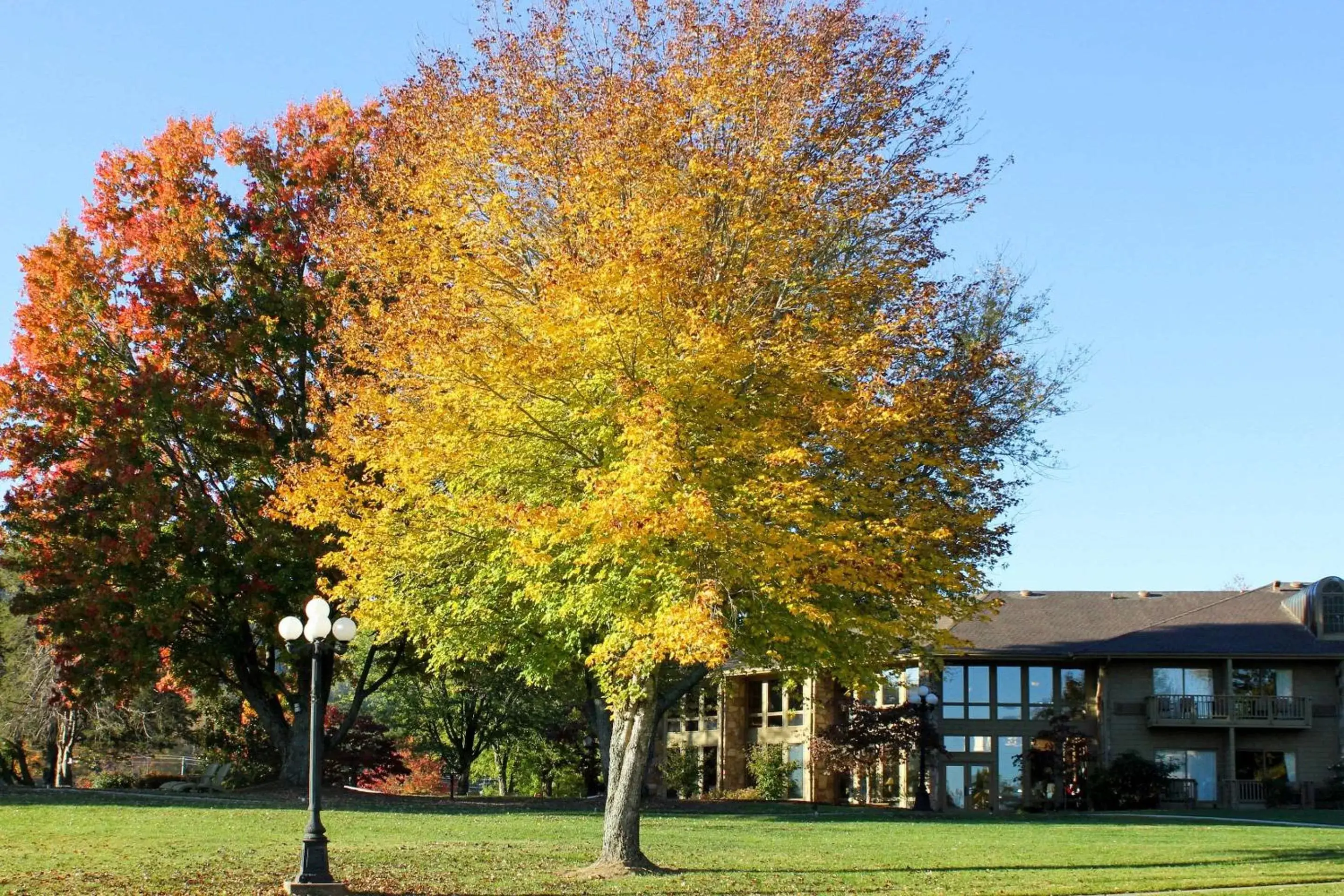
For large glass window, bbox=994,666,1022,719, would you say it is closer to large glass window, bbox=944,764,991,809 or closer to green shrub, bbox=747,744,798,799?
large glass window, bbox=944,764,991,809

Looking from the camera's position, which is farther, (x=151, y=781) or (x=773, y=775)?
(x=151, y=781)

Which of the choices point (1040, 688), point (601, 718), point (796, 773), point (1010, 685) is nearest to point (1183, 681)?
point (1040, 688)

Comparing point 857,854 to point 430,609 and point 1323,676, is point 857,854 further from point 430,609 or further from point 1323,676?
point 1323,676

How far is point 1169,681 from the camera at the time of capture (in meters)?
44.8

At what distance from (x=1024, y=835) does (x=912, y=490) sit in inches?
391

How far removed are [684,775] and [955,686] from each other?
9400mm

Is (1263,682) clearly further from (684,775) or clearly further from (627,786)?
(627,786)

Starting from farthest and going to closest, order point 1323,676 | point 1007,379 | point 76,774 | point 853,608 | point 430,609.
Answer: point 76,774, point 1323,676, point 1007,379, point 430,609, point 853,608

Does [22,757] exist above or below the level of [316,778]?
below

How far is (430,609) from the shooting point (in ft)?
64.6

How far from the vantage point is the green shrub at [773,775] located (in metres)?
43.9

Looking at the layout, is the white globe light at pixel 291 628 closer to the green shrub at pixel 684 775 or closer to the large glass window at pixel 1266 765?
the green shrub at pixel 684 775

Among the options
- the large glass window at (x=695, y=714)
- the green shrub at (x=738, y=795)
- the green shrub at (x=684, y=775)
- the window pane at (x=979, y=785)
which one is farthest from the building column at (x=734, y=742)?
the window pane at (x=979, y=785)

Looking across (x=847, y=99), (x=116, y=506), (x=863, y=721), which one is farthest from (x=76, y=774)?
(x=847, y=99)
